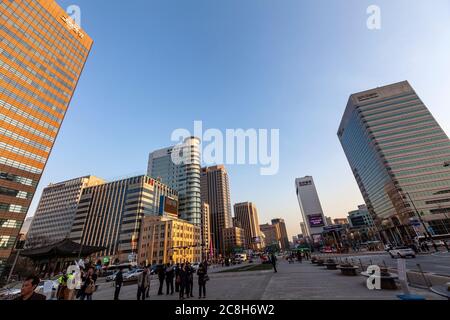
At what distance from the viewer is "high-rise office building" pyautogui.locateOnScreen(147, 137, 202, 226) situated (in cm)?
10108

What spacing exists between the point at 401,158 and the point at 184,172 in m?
99.1

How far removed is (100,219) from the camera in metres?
91.3

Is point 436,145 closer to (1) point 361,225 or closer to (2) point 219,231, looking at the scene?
(1) point 361,225

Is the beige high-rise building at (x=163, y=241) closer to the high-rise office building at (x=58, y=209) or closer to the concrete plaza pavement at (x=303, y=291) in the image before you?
the high-rise office building at (x=58, y=209)

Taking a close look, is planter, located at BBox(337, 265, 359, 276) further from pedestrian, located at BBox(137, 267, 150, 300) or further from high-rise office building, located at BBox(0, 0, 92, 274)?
high-rise office building, located at BBox(0, 0, 92, 274)

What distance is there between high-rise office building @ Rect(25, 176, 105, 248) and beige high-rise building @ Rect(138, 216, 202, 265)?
48.0 metres

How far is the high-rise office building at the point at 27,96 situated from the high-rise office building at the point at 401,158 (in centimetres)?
11447

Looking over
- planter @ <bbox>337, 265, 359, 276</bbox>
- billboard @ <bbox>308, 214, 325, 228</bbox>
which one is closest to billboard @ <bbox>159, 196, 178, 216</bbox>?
planter @ <bbox>337, 265, 359, 276</bbox>

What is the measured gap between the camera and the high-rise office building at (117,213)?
80.0m

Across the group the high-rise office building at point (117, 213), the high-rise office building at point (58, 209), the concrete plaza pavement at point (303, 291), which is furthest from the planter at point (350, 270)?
the high-rise office building at point (58, 209)
